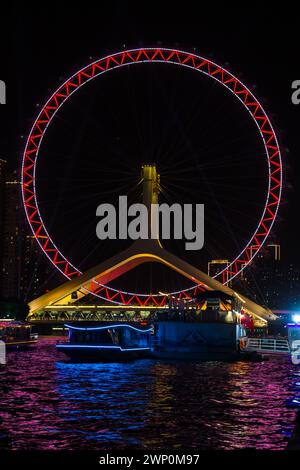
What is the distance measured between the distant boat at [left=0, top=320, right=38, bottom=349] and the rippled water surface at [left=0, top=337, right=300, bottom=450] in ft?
43.5

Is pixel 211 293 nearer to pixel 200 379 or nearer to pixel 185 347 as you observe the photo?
pixel 185 347

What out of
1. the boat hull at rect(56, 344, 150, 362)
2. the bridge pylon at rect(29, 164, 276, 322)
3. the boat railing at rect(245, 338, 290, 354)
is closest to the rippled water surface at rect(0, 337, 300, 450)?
the boat hull at rect(56, 344, 150, 362)

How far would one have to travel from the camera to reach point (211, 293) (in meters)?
47.7

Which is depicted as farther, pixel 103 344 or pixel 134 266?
pixel 134 266

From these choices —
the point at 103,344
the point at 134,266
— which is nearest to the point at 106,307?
the point at 134,266

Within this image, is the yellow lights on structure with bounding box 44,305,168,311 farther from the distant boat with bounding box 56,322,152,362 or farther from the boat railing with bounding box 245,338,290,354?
the distant boat with bounding box 56,322,152,362

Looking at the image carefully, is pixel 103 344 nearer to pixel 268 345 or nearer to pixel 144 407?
pixel 268 345

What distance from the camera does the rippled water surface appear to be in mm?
16594

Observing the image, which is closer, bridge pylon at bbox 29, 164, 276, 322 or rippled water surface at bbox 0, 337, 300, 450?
rippled water surface at bbox 0, 337, 300, 450

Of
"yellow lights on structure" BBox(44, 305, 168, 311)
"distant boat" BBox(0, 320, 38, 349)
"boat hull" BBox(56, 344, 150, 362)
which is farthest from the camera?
"yellow lights on structure" BBox(44, 305, 168, 311)

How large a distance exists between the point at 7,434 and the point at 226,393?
10.1 meters

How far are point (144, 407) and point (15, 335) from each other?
98.8ft

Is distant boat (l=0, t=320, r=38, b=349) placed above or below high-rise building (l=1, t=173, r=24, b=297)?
below

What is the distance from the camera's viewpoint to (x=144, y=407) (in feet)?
70.6
